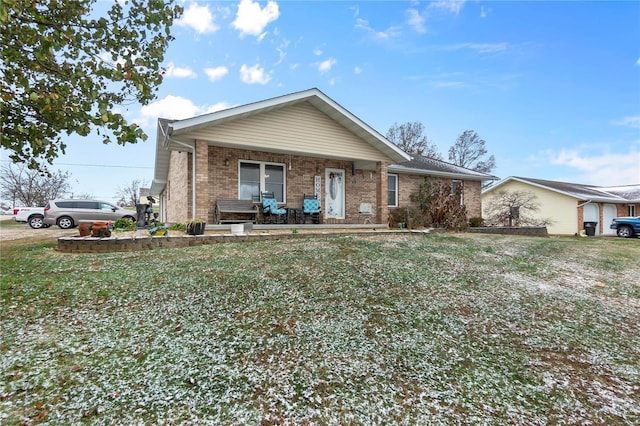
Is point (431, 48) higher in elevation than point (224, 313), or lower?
higher

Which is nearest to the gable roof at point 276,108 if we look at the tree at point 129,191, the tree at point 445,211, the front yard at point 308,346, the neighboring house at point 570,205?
the tree at point 445,211

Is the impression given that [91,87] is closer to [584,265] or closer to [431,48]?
[584,265]

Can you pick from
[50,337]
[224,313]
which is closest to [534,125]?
[224,313]

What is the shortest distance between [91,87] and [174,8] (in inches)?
81.4

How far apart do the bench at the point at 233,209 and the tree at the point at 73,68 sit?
450cm

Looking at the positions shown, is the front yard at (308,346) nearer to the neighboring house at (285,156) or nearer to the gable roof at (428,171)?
the neighboring house at (285,156)

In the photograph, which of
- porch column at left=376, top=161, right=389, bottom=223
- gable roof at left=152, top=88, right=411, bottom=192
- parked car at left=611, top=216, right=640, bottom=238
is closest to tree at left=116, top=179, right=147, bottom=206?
gable roof at left=152, top=88, right=411, bottom=192

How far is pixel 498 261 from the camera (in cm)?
639

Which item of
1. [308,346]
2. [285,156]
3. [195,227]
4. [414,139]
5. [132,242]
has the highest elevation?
[414,139]

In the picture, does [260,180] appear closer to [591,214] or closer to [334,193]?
[334,193]

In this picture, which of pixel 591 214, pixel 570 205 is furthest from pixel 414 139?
pixel 591 214

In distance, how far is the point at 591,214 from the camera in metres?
21.8

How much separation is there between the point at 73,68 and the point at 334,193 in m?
8.89

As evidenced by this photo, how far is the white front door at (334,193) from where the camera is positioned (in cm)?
1209
